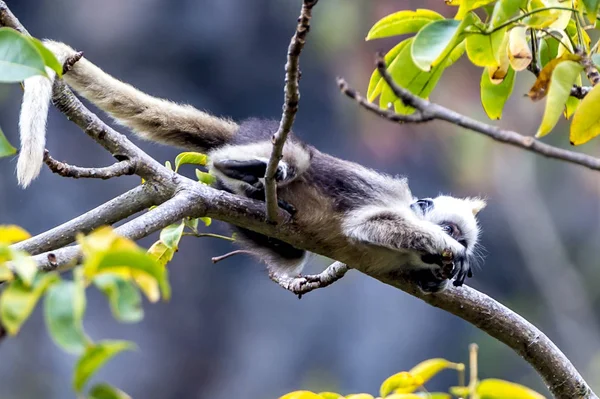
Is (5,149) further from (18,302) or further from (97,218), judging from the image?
(97,218)

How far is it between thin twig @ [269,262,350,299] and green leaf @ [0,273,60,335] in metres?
1.75

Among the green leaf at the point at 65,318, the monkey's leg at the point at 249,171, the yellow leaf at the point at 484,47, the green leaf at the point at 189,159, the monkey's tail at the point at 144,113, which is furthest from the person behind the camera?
the monkey's tail at the point at 144,113

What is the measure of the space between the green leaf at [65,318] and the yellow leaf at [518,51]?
142 centimetres

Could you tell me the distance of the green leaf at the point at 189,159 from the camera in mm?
2414

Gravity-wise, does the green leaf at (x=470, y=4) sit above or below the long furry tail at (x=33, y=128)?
above

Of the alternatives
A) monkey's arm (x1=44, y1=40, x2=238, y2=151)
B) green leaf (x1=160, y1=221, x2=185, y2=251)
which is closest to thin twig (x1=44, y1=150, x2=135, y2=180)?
green leaf (x1=160, y1=221, x2=185, y2=251)

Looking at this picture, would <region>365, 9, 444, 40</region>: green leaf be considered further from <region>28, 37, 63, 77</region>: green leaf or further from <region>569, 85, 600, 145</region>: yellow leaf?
<region>28, 37, 63, 77</region>: green leaf

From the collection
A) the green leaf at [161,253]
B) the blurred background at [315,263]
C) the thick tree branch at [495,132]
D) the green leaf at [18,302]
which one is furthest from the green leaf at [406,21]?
the blurred background at [315,263]

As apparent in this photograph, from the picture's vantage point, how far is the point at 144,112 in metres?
2.71

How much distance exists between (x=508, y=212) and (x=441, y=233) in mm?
7332

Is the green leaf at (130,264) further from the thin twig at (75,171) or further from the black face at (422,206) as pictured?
the black face at (422,206)

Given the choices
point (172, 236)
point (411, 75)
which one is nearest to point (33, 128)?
point (172, 236)

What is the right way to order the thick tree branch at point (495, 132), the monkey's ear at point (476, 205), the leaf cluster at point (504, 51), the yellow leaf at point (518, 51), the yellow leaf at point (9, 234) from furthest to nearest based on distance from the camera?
1. the monkey's ear at point (476, 205)
2. the yellow leaf at point (518, 51)
3. the leaf cluster at point (504, 51)
4. the thick tree branch at point (495, 132)
5. the yellow leaf at point (9, 234)

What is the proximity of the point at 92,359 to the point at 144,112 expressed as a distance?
1.94 metres
